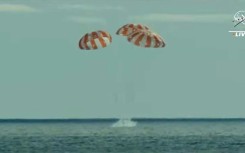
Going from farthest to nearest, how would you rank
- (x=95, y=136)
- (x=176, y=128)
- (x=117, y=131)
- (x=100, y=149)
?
1. (x=176, y=128)
2. (x=117, y=131)
3. (x=95, y=136)
4. (x=100, y=149)

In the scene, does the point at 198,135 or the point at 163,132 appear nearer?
the point at 198,135

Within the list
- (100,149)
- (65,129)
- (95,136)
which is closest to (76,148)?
(100,149)

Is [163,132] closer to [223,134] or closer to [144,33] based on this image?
[223,134]

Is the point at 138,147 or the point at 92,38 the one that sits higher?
the point at 92,38

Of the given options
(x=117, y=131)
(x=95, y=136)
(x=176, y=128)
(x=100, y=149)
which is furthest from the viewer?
(x=176, y=128)

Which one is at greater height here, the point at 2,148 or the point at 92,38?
the point at 92,38

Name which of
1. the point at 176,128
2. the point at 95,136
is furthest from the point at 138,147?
the point at 176,128

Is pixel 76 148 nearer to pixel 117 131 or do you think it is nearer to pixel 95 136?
pixel 95 136

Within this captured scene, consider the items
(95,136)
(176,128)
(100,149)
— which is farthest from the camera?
(176,128)

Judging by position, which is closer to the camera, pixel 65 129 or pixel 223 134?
pixel 223 134
